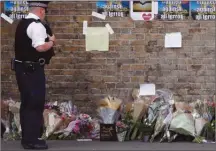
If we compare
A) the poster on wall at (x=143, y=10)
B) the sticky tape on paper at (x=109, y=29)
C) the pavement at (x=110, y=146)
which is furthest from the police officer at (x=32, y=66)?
the poster on wall at (x=143, y=10)

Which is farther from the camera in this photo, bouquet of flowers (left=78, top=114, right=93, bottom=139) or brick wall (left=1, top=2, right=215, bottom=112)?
brick wall (left=1, top=2, right=215, bottom=112)

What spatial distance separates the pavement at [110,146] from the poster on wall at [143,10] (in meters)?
1.87

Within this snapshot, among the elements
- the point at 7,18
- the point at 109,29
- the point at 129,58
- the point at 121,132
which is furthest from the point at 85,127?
the point at 7,18

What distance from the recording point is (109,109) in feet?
26.4

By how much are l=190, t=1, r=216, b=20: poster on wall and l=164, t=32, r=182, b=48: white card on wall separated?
36 centimetres

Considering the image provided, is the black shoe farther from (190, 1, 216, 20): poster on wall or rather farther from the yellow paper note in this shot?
(190, 1, 216, 20): poster on wall

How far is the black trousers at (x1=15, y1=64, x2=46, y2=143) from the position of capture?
6.94 metres

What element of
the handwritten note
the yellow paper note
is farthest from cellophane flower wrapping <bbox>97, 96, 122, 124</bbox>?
the yellow paper note

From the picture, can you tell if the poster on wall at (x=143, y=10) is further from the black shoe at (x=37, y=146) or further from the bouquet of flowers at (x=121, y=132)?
the black shoe at (x=37, y=146)

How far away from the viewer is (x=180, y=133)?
25.6ft

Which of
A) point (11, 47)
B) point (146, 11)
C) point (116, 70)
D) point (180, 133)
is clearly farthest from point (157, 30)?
point (11, 47)

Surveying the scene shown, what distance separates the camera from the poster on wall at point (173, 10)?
27.7ft

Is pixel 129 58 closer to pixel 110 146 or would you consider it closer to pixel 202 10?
pixel 202 10

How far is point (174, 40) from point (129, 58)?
2.33 feet
